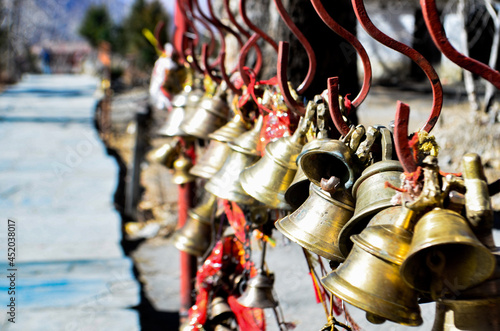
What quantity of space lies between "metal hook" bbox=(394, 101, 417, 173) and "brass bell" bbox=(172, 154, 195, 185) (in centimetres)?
215

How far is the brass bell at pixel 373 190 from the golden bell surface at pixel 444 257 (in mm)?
114

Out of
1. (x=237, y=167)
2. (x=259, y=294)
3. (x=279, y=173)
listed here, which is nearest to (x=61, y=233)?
(x=259, y=294)

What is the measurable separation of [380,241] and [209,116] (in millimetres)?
1425

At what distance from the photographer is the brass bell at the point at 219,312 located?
2.24m

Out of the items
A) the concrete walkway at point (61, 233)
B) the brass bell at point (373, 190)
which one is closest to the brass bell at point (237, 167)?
the brass bell at point (373, 190)

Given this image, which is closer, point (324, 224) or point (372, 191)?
point (372, 191)

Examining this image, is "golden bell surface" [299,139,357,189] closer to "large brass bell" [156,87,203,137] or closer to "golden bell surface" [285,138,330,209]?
"golden bell surface" [285,138,330,209]

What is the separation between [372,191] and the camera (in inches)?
42.8

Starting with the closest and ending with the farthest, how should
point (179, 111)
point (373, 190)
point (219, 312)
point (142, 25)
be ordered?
point (373, 190), point (219, 312), point (179, 111), point (142, 25)

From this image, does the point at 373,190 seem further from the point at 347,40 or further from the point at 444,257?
the point at 347,40

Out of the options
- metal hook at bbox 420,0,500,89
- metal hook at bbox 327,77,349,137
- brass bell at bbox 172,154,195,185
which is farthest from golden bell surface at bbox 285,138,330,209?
brass bell at bbox 172,154,195,185

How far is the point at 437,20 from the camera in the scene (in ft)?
3.22

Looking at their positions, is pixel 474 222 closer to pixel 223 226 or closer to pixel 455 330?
pixel 455 330

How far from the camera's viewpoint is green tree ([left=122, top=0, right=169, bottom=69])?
24.7m
